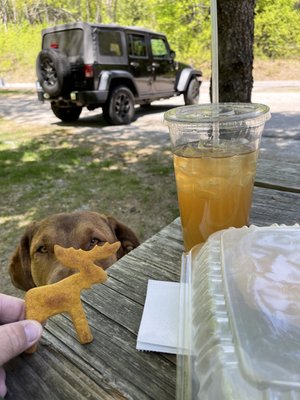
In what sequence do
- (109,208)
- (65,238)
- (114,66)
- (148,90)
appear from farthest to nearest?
(148,90)
(114,66)
(109,208)
(65,238)

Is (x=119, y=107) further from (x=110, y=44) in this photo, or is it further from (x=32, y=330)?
(x=32, y=330)

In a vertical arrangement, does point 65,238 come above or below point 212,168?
below

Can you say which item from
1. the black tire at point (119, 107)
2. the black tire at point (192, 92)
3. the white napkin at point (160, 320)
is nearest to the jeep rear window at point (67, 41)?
the black tire at point (119, 107)

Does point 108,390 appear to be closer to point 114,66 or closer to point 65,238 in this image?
point 65,238

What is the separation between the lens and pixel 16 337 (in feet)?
2.32

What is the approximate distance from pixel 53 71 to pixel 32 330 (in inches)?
385

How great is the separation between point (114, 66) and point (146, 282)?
9.92 m

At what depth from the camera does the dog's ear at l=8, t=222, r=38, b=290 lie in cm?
219

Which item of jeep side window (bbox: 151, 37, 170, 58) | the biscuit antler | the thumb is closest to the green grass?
the biscuit antler

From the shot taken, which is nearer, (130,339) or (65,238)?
(130,339)

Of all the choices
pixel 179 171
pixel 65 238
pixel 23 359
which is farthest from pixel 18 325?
pixel 65 238

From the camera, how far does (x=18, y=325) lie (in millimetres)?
715

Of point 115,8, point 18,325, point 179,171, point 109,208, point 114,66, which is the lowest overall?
point 109,208

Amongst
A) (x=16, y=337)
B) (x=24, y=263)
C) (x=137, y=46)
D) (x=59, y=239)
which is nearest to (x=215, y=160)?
(x=16, y=337)
